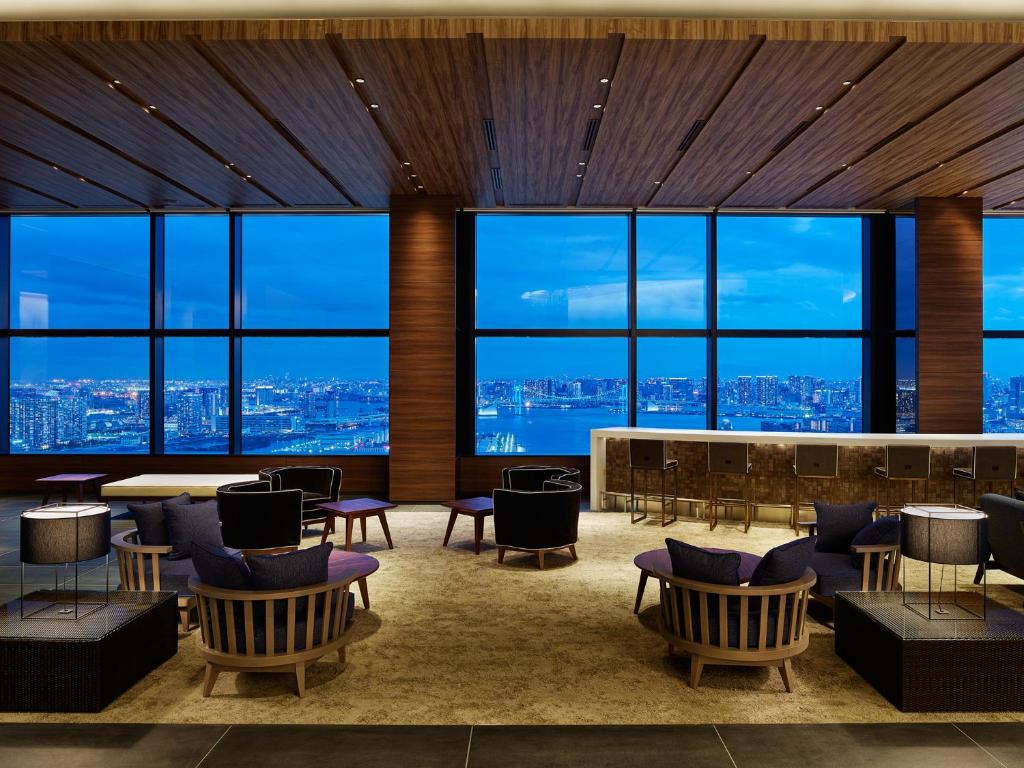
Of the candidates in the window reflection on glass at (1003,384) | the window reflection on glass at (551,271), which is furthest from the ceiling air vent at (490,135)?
the window reflection on glass at (1003,384)

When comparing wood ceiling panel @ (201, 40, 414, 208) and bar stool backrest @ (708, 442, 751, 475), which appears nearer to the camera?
wood ceiling panel @ (201, 40, 414, 208)

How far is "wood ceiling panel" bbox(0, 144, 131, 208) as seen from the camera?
7172 mm

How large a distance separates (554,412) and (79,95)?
6766 mm

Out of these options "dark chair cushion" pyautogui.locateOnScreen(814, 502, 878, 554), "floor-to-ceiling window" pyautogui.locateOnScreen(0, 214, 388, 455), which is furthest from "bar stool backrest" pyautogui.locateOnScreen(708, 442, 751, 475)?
"floor-to-ceiling window" pyautogui.locateOnScreen(0, 214, 388, 455)

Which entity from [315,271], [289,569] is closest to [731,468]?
[289,569]

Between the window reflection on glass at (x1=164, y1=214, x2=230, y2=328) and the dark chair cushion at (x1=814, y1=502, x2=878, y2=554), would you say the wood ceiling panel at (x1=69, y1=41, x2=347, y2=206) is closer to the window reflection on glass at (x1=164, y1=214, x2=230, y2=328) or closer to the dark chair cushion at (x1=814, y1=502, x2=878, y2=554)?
the window reflection on glass at (x1=164, y1=214, x2=230, y2=328)

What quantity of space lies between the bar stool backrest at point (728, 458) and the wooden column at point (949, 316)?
3280 millimetres

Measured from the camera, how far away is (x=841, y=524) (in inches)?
190

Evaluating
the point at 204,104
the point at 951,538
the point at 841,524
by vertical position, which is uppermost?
the point at 204,104

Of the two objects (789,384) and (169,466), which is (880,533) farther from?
(169,466)

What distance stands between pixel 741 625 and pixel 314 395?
782cm

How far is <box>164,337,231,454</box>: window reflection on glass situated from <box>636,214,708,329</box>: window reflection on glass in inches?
248

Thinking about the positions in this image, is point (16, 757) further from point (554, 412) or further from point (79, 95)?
point (554, 412)

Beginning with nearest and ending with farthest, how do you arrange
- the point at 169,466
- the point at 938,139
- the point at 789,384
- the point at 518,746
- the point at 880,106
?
the point at 518,746 < the point at 880,106 < the point at 938,139 < the point at 169,466 < the point at 789,384
